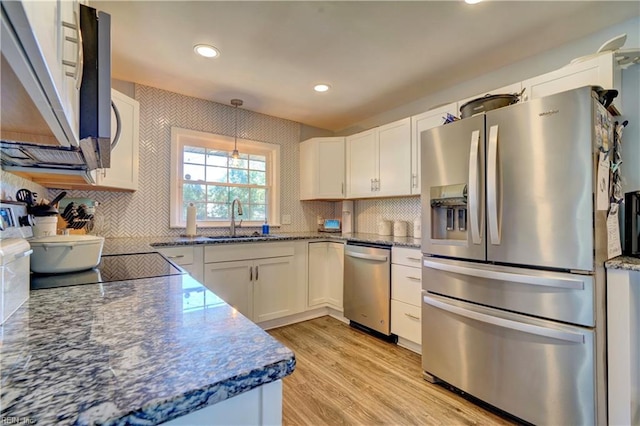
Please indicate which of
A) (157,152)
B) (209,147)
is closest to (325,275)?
(209,147)

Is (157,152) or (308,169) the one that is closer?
(157,152)

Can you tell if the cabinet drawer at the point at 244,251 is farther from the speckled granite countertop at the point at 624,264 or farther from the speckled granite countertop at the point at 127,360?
the speckled granite countertop at the point at 624,264

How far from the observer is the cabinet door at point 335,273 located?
3119 mm

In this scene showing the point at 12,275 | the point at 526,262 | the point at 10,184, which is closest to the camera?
the point at 12,275

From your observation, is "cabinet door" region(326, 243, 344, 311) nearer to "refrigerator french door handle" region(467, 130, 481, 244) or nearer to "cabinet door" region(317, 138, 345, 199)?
"cabinet door" region(317, 138, 345, 199)

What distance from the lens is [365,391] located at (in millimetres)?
1881

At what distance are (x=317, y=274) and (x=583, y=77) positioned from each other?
2.68 meters

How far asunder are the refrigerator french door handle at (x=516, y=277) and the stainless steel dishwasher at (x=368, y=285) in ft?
2.46

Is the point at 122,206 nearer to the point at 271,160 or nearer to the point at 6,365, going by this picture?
the point at 271,160

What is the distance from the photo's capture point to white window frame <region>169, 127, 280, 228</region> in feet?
9.62

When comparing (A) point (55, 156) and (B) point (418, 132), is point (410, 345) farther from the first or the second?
(A) point (55, 156)

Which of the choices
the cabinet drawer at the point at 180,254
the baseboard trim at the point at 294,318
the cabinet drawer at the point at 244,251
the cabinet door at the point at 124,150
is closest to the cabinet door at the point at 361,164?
the cabinet drawer at the point at 244,251

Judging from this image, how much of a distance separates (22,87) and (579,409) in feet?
7.46

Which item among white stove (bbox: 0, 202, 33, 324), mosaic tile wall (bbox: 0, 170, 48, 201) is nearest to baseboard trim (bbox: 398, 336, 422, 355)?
white stove (bbox: 0, 202, 33, 324)
